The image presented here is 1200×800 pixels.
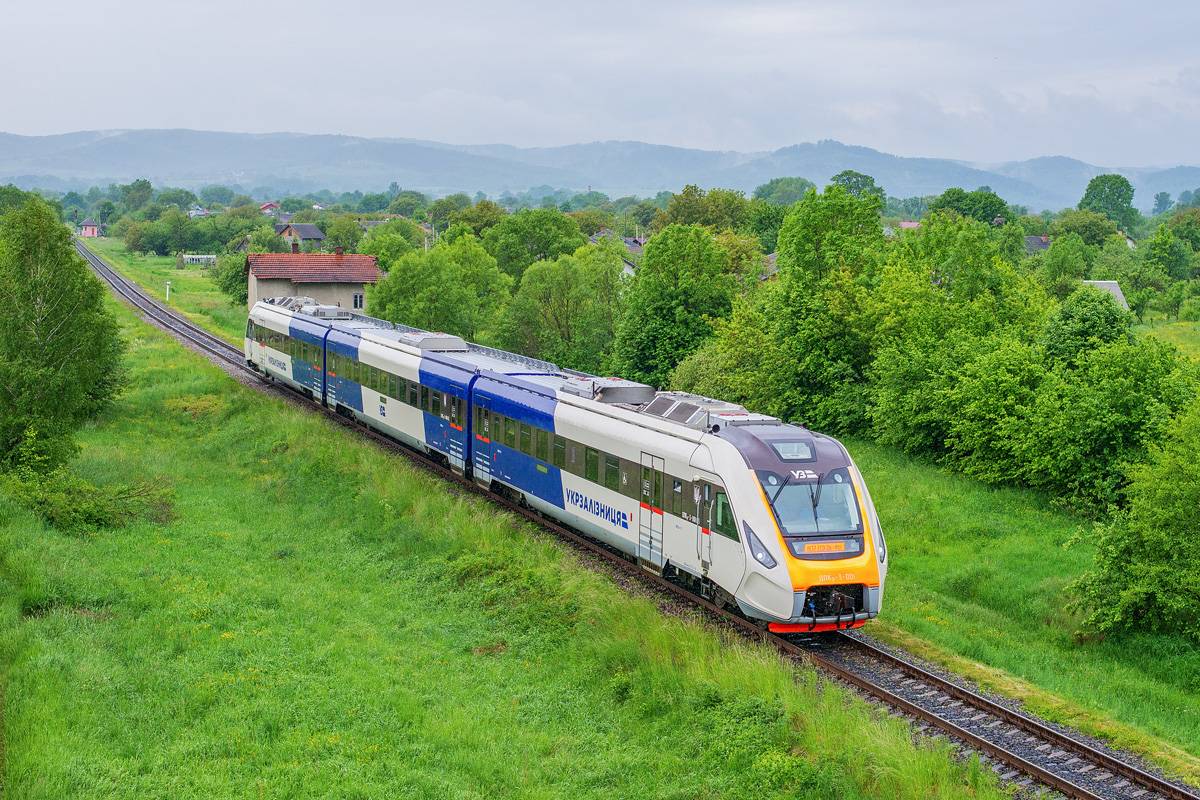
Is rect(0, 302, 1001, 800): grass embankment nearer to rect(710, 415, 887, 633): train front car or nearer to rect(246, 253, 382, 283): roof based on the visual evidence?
rect(710, 415, 887, 633): train front car

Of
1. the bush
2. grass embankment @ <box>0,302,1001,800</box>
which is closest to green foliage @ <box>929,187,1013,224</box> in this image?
the bush

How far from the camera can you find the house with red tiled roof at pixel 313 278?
223ft

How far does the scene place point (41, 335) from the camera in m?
29.3

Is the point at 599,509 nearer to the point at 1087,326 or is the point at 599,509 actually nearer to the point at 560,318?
the point at 1087,326

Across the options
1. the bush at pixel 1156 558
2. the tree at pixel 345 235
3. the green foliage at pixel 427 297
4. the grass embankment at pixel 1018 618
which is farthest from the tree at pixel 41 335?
the tree at pixel 345 235

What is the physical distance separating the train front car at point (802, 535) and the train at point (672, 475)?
0.9 inches

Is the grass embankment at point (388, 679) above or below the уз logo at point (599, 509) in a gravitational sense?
below

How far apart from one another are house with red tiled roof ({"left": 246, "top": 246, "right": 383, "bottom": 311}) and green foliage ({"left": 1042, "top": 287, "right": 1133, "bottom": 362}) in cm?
4685

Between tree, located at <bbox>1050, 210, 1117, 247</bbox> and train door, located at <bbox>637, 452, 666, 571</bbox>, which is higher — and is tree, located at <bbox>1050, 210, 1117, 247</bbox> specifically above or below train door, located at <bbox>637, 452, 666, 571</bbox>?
above

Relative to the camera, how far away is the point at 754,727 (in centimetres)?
1465

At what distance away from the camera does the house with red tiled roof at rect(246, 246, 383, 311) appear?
223 ft

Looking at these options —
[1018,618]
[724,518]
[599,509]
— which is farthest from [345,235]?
[724,518]

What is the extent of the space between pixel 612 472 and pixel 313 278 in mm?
50805

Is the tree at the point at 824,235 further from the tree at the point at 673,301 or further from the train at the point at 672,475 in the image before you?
the train at the point at 672,475
